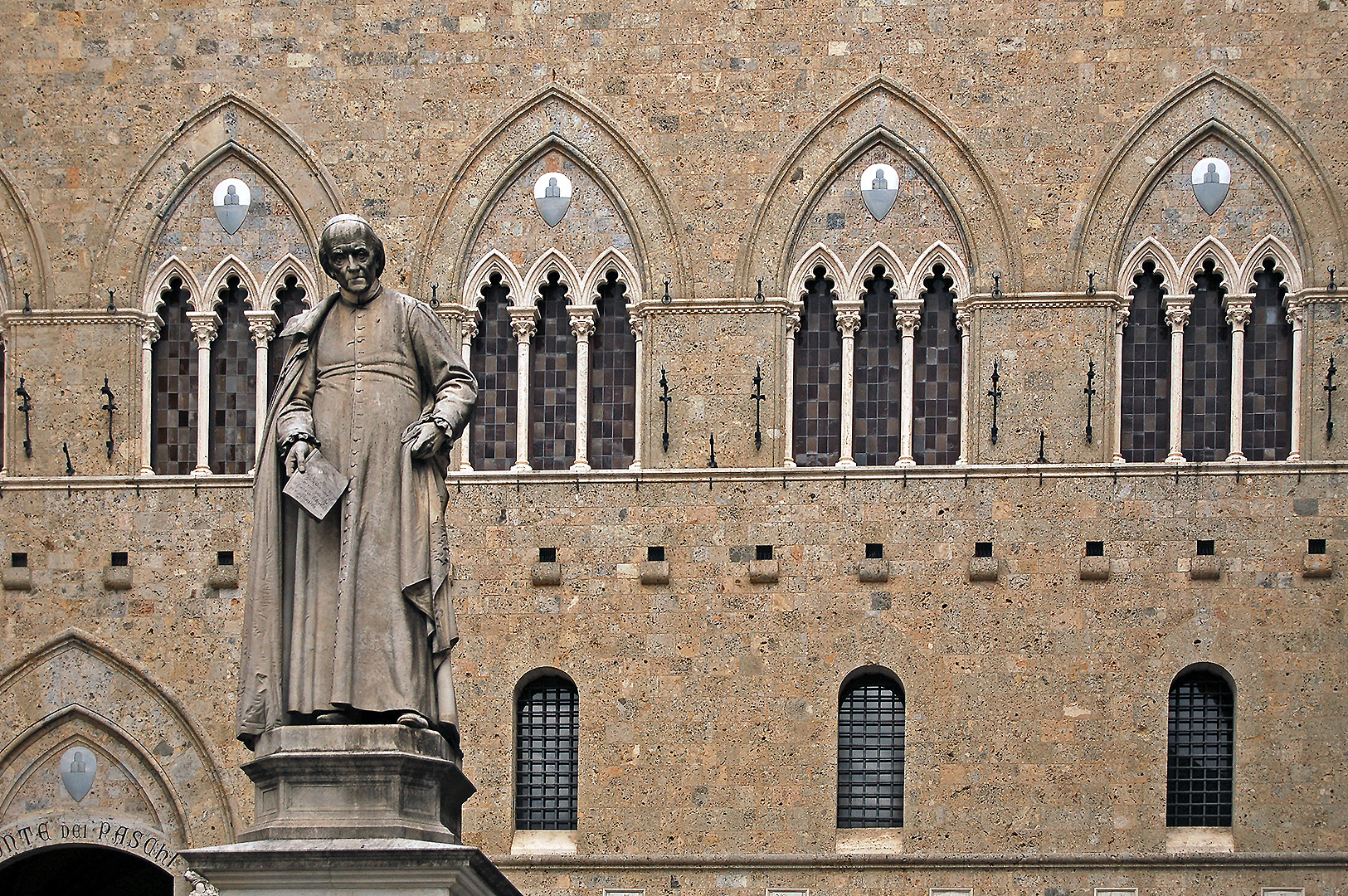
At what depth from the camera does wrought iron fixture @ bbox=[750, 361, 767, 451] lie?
29547mm

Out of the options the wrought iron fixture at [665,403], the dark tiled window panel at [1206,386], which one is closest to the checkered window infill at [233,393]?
the wrought iron fixture at [665,403]

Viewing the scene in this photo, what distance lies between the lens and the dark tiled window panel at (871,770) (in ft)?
94.6

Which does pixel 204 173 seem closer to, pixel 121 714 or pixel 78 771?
pixel 121 714

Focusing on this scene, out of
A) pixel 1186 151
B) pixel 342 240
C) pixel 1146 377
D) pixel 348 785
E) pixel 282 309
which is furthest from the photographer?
pixel 282 309

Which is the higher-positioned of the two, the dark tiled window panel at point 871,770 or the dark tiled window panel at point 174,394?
the dark tiled window panel at point 174,394

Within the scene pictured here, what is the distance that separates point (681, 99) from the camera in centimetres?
3020

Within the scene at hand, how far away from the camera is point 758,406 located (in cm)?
2958

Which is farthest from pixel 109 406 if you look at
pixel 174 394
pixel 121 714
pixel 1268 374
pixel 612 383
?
pixel 1268 374

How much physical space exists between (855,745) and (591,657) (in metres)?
3.10

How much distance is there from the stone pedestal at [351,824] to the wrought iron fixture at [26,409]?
61.2ft

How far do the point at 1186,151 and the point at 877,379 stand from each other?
14.5ft

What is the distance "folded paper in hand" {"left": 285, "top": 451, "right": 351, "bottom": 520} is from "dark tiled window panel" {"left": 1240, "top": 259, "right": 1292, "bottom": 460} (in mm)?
18480

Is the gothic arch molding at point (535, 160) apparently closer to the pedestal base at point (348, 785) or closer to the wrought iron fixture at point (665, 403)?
the wrought iron fixture at point (665, 403)

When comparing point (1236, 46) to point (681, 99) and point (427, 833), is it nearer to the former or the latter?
point (681, 99)
